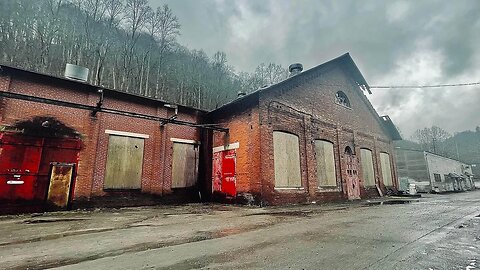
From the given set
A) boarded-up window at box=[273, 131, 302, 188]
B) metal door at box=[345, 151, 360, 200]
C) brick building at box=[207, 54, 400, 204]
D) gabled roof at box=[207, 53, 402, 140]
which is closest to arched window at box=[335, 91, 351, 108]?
brick building at box=[207, 54, 400, 204]

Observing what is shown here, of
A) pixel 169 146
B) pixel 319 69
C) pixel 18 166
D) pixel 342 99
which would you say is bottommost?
pixel 18 166

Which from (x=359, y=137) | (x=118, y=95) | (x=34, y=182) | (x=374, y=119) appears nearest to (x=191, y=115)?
(x=118, y=95)

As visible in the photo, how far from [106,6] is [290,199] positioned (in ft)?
66.3

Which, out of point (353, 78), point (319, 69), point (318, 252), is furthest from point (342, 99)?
point (318, 252)

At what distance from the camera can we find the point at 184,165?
458 inches

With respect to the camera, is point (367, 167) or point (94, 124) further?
point (367, 167)

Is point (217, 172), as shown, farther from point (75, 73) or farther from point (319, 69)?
point (319, 69)

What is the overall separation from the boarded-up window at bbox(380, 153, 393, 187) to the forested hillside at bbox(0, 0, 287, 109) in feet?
49.8

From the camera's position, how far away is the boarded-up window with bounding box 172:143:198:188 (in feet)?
37.1

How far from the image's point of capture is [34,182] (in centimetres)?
820

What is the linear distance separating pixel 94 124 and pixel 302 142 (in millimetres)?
8968

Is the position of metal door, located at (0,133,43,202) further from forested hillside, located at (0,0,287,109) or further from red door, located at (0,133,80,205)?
forested hillside, located at (0,0,287,109)

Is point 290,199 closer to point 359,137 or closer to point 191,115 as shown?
point 191,115

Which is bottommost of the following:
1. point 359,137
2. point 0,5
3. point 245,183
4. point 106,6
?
point 245,183
